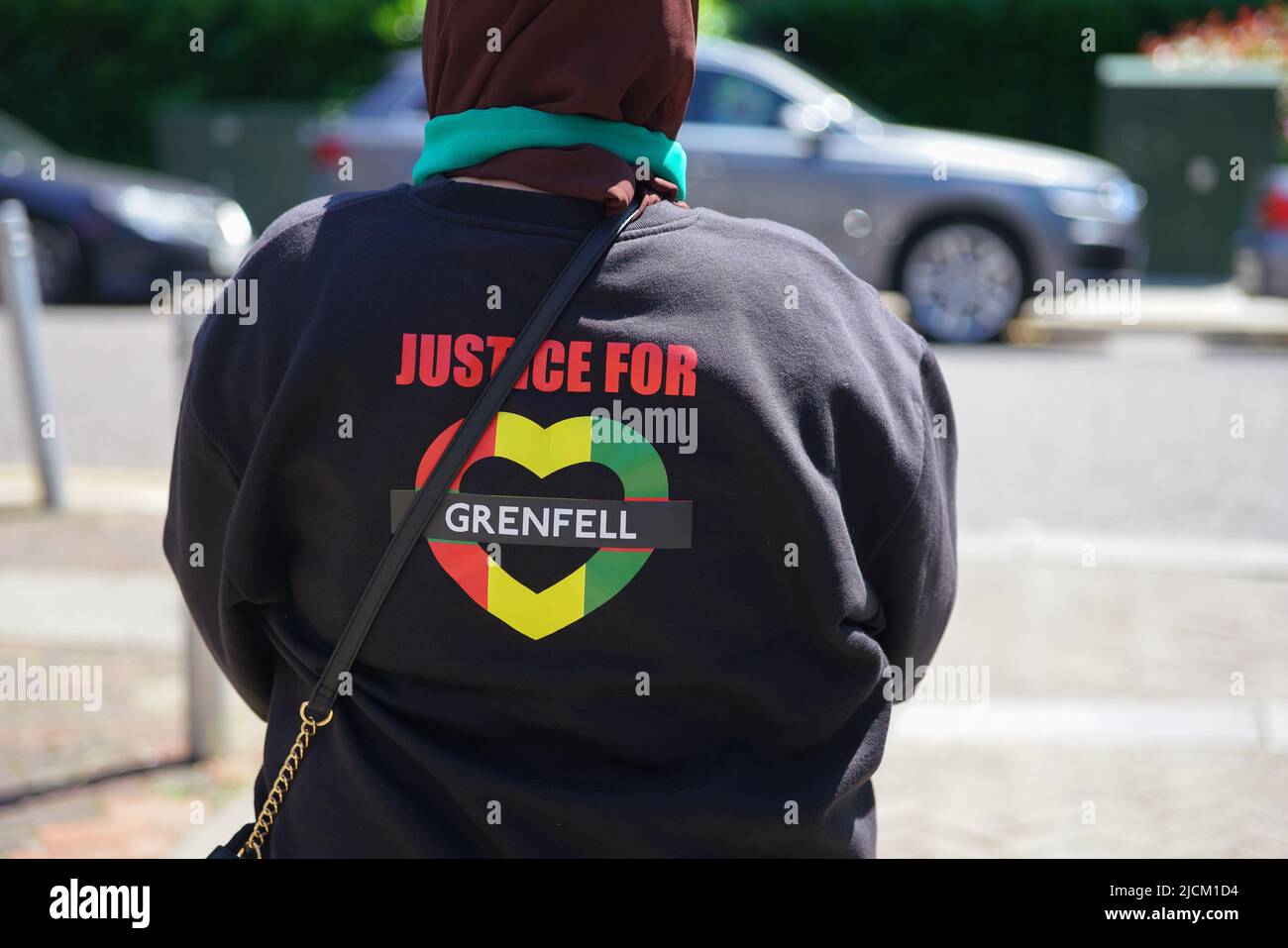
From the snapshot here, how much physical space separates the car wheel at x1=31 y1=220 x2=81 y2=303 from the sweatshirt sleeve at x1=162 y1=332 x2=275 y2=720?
450 inches

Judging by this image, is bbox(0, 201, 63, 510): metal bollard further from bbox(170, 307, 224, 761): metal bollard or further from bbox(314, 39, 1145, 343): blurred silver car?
bbox(314, 39, 1145, 343): blurred silver car

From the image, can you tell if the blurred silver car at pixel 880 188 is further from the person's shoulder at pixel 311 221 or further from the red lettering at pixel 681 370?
the red lettering at pixel 681 370

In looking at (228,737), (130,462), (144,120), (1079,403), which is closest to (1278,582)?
(1079,403)

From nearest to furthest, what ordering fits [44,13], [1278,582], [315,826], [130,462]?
[315,826] → [1278,582] → [130,462] → [44,13]

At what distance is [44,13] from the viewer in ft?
61.4

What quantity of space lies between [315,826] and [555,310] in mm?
641

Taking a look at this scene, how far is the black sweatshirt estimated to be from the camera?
161 centimetres

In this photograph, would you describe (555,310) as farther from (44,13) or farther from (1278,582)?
(44,13)

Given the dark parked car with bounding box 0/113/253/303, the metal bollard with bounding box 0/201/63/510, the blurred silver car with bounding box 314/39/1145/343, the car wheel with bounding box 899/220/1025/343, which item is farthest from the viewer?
the dark parked car with bounding box 0/113/253/303

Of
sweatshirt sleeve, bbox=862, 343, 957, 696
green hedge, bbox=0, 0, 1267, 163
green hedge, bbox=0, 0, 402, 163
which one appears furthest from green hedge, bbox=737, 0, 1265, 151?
sweatshirt sleeve, bbox=862, 343, 957, 696

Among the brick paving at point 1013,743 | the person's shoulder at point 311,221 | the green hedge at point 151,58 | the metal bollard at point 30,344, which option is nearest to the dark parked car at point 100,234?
the metal bollard at point 30,344

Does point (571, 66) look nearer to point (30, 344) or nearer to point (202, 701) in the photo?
point (202, 701)

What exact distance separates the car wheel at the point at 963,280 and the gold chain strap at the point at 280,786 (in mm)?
9593

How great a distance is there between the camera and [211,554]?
1.81 m
